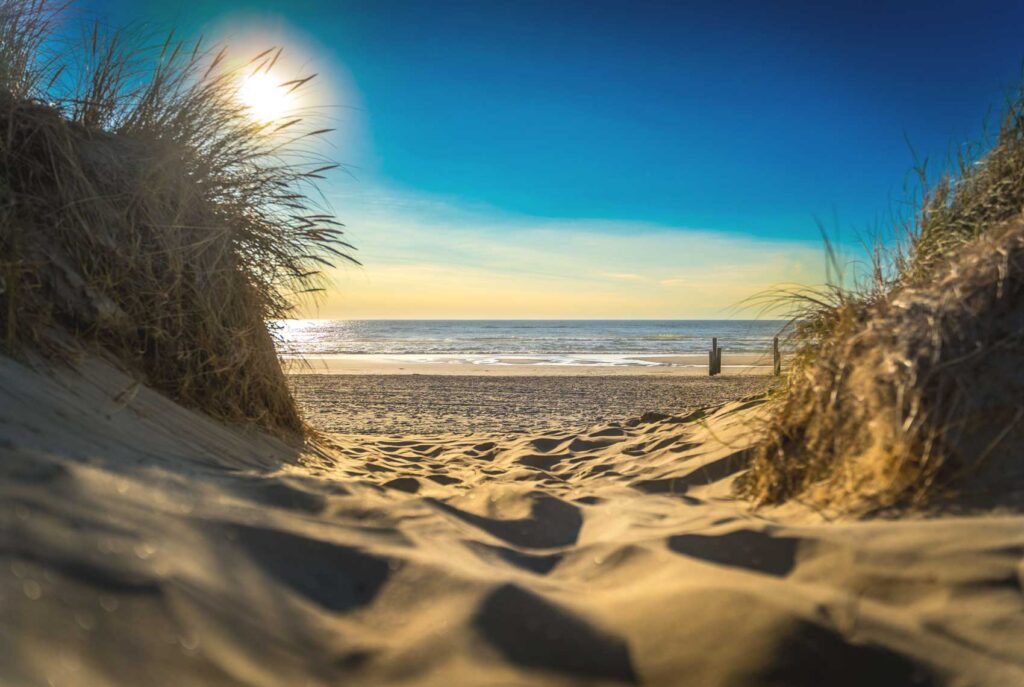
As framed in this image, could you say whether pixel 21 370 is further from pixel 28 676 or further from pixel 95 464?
pixel 28 676

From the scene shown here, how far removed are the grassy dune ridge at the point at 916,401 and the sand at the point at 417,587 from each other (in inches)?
6.6

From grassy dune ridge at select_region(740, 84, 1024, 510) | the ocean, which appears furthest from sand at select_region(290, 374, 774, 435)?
grassy dune ridge at select_region(740, 84, 1024, 510)

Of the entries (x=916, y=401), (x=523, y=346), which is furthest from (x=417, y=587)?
(x=523, y=346)

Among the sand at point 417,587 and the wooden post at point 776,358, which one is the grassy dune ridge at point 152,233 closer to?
the sand at point 417,587

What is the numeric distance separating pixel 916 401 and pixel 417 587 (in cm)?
152

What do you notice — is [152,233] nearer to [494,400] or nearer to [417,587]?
[417,587]

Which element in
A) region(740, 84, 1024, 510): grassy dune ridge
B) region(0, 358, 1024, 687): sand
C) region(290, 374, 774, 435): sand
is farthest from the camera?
region(290, 374, 774, 435): sand

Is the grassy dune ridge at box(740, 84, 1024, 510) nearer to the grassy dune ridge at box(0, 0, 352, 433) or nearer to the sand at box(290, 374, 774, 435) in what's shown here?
the grassy dune ridge at box(0, 0, 352, 433)

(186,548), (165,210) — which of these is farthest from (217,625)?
(165,210)

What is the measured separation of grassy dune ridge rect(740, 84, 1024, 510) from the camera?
181 centimetres

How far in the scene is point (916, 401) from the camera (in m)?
1.83

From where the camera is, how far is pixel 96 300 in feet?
9.64

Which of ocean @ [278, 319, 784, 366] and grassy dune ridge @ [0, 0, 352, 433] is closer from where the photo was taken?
grassy dune ridge @ [0, 0, 352, 433]

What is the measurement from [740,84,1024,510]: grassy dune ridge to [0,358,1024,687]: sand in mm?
169
